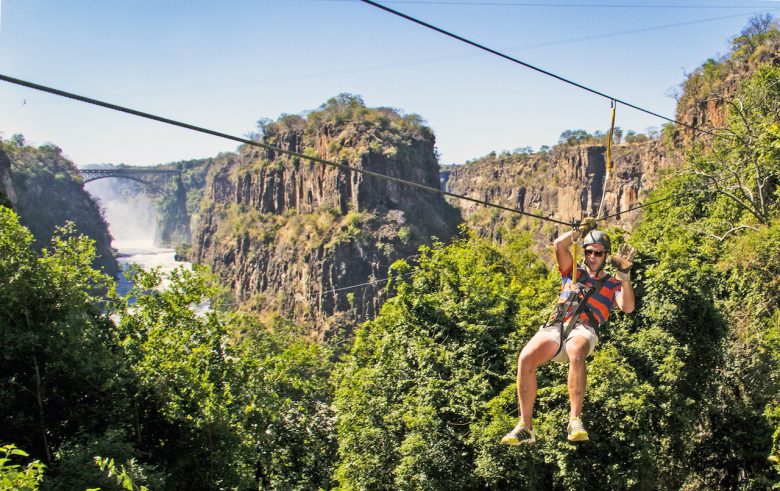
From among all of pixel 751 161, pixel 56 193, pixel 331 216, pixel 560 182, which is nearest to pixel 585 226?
pixel 751 161

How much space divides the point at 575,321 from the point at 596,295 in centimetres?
40

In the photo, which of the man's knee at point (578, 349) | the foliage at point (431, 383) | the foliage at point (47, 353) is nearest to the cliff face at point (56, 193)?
the foliage at point (47, 353)

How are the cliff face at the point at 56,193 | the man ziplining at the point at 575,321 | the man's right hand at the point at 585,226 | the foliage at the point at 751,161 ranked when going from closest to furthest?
the man ziplining at the point at 575,321 → the man's right hand at the point at 585,226 → the foliage at the point at 751,161 → the cliff face at the point at 56,193

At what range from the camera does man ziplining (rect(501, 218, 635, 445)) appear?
19.6 ft

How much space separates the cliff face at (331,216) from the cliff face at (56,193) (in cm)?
3338

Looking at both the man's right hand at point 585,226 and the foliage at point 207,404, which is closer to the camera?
the man's right hand at point 585,226

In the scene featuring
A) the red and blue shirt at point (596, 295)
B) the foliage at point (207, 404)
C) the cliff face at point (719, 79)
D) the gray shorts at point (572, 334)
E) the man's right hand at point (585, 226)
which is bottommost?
the foliage at point (207, 404)

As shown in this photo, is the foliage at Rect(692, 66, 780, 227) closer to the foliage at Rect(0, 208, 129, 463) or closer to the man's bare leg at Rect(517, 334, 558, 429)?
the man's bare leg at Rect(517, 334, 558, 429)

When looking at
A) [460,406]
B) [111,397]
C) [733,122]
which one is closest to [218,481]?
[111,397]

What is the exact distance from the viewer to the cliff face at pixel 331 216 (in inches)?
3676

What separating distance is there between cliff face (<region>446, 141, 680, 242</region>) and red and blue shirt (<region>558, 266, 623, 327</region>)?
71917 millimetres

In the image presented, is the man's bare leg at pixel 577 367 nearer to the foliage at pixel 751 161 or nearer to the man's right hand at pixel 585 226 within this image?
the man's right hand at pixel 585 226

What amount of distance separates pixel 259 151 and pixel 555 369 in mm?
110706

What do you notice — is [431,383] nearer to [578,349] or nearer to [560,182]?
[578,349]
